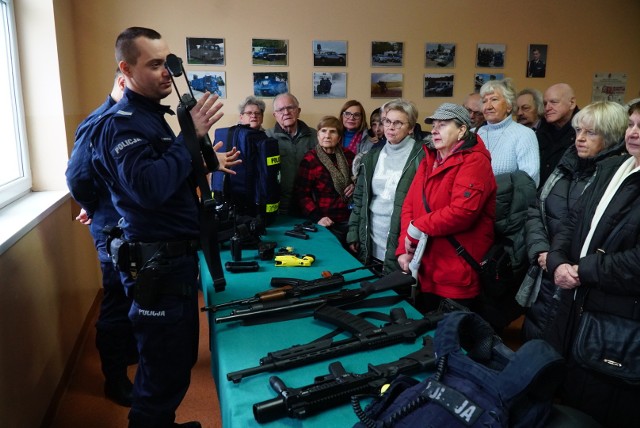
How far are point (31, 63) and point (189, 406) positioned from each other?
2598 mm

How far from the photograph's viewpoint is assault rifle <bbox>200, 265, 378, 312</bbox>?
1.95 meters

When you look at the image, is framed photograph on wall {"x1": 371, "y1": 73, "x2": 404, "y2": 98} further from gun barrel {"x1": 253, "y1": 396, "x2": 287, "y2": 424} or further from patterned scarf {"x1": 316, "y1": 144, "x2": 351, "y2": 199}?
gun barrel {"x1": 253, "y1": 396, "x2": 287, "y2": 424}

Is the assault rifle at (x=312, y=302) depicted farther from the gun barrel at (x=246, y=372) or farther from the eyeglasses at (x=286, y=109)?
the eyeglasses at (x=286, y=109)

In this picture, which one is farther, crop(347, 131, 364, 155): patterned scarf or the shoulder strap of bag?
crop(347, 131, 364, 155): patterned scarf

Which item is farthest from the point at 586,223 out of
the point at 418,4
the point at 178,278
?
the point at 418,4

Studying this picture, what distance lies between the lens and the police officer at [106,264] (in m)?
2.35

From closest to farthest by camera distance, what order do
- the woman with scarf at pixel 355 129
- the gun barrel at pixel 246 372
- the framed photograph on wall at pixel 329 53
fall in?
the gun barrel at pixel 246 372
the woman with scarf at pixel 355 129
the framed photograph on wall at pixel 329 53

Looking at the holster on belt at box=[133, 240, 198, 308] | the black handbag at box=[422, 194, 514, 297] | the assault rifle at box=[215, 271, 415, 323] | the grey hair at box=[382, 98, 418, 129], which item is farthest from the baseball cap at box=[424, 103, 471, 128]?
the holster on belt at box=[133, 240, 198, 308]

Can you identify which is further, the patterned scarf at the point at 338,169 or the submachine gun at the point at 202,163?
the patterned scarf at the point at 338,169

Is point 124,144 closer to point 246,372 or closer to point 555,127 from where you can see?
point 246,372

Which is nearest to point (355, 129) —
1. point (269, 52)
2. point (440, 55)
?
point (269, 52)

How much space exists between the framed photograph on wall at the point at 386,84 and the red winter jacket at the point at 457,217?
96.7 inches

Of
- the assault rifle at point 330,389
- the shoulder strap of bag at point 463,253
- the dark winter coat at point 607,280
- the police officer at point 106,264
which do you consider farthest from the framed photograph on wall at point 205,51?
the assault rifle at point 330,389

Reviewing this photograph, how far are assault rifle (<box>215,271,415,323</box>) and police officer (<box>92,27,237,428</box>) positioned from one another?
267mm
